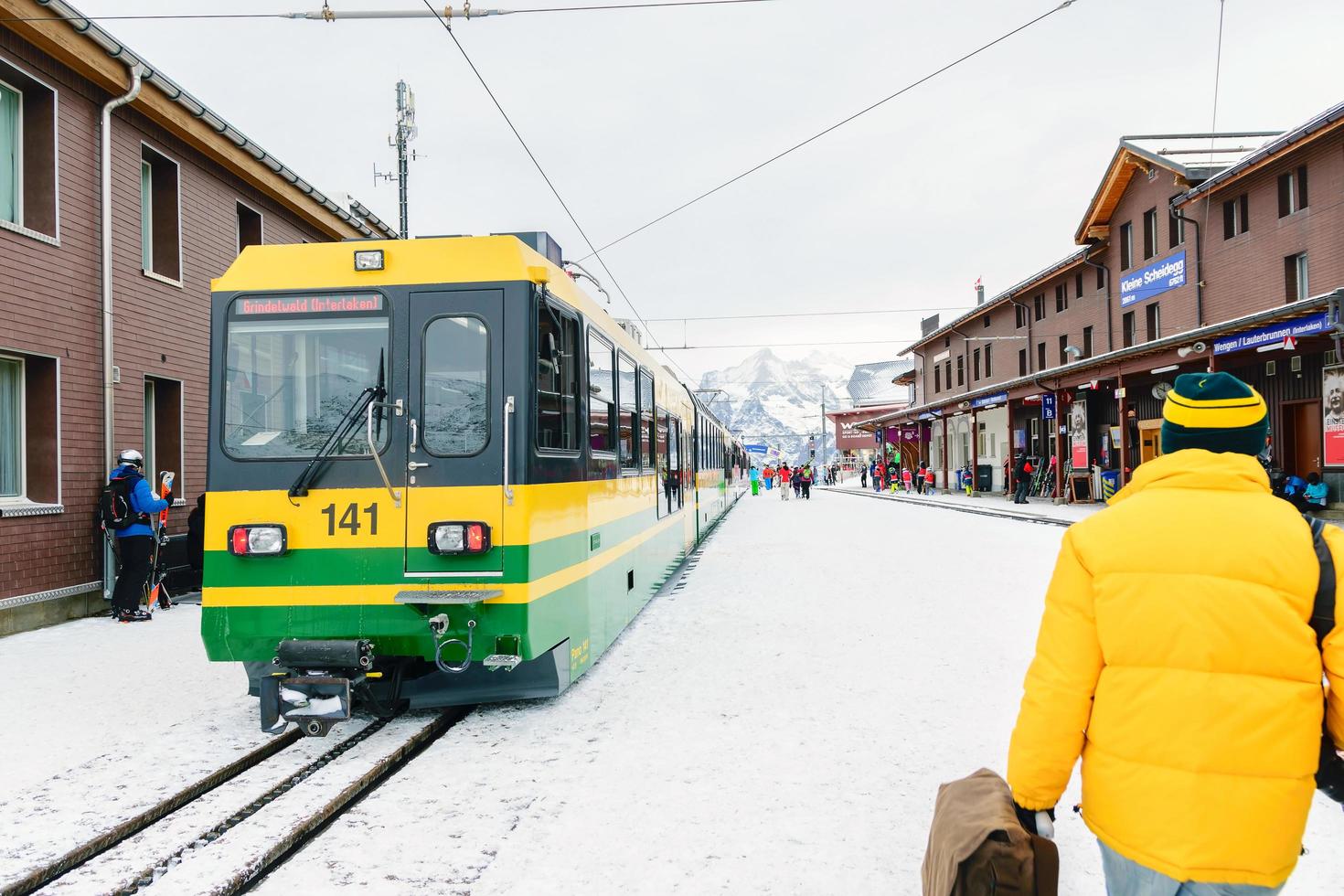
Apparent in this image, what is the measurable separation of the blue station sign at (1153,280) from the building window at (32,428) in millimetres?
27456

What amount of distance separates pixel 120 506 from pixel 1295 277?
24781mm

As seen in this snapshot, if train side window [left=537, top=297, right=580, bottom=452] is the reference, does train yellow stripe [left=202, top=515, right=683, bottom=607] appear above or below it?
below

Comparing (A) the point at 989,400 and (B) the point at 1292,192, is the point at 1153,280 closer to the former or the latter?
(B) the point at 1292,192

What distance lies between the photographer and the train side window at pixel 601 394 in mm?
6584

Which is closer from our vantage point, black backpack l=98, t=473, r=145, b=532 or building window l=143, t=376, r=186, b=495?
black backpack l=98, t=473, r=145, b=532

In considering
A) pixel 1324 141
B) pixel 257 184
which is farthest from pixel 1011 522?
pixel 257 184

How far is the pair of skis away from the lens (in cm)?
1050

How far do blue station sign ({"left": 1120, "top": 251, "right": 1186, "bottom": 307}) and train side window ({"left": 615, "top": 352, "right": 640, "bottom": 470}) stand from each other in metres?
24.1

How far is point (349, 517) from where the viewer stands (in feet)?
17.4

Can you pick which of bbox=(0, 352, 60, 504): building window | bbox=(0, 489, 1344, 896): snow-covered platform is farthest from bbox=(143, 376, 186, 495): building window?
bbox=(0, 489, 1344, 896): snow-covered platform

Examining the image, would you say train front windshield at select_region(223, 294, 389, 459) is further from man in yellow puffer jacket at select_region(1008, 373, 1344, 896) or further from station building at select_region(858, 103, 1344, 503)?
station building at select_region(858, 103, 1344, 503)

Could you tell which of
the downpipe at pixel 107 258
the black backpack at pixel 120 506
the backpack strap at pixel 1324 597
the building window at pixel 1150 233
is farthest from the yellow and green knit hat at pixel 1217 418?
the building window at pixel 1150 233

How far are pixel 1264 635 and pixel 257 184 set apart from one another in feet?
48.4

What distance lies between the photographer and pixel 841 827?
3.96 meters
